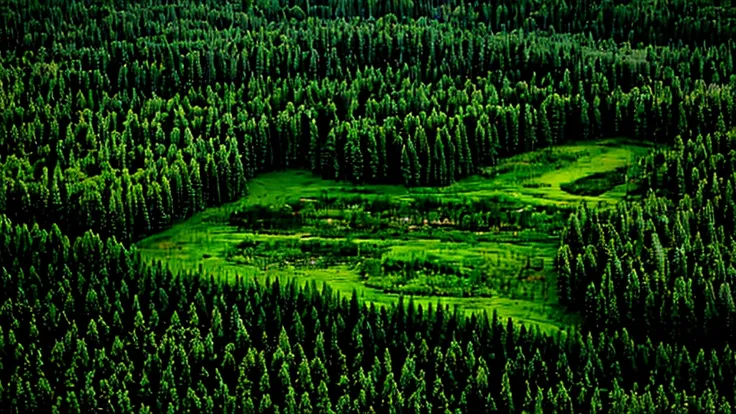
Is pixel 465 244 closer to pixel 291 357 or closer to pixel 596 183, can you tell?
pixel 596 183

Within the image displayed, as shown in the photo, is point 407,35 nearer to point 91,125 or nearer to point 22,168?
point 91,125

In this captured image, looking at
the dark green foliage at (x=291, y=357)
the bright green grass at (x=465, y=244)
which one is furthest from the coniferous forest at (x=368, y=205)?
the bright green grass at (x=465, y=244)

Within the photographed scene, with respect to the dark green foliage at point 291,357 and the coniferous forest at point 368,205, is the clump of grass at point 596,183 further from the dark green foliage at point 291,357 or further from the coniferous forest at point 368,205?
the dark green foliage at point 291,357

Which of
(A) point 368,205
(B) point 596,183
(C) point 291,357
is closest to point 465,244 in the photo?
(A) point 368,205

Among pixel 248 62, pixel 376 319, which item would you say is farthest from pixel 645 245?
pixel 248 62

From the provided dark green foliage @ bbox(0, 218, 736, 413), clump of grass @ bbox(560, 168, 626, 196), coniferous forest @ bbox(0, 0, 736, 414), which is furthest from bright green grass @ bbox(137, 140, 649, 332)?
dark green foliage @ bbox(0, 218, 736, 413)
